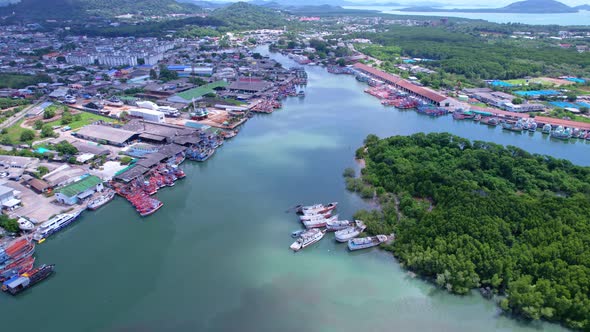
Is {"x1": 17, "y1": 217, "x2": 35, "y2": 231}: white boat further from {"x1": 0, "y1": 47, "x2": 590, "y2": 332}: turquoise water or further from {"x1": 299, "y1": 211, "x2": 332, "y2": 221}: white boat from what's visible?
{"x1": 299, "y1": 211, "x2": 332, "y2": 221}: white boat

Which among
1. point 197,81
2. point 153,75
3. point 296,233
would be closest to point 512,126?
point 296,233

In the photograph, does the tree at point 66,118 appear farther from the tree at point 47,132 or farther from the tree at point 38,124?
the tree at point 47,132

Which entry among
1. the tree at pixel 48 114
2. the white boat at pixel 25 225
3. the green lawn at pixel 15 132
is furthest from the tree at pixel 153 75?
the white boat at pixel 25 225

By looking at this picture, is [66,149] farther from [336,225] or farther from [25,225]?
[336,225]

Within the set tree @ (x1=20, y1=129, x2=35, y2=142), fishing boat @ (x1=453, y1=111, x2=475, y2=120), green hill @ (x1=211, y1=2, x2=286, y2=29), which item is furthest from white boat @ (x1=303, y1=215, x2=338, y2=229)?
green hill @ (x1=211, y1=2, x2=286, y2=29)

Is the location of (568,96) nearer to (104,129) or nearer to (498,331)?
(498,331)
